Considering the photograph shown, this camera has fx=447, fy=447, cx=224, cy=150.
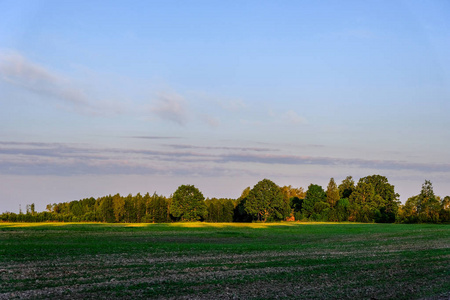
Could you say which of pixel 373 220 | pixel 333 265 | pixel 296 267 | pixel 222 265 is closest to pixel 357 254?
pixel 333 265

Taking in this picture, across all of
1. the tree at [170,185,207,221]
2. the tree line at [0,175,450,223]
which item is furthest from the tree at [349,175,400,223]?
the tree at [170,185,207,221]

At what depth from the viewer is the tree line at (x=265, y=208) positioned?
→ 12344cm

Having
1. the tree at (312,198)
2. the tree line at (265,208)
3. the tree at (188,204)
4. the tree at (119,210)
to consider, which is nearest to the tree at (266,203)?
the tree line at (265,208)

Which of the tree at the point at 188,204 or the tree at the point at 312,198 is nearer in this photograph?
the tree at the point at 188,204

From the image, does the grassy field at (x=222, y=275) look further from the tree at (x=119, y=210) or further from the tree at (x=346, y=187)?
the tree at (x=346, y=187)

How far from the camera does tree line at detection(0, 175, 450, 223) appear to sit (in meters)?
123

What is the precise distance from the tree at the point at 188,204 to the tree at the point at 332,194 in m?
54.6

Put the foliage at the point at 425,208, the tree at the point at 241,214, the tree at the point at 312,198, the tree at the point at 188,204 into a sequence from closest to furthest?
the foliage at the point at 425,208, the tree at the point at 188,204, the tree at the point at 241,214, the tree at the point at 312,198

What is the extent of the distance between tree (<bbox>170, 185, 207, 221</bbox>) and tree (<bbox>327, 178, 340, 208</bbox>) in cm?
5462

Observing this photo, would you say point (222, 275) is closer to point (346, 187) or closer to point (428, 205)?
point (428, 205)

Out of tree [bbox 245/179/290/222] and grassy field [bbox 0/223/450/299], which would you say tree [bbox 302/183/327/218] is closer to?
tree [bbox 245/179/290/222]

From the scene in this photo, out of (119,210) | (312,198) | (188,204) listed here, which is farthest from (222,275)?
(312,198)

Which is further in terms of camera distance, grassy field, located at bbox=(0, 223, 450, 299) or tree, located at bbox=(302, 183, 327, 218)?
tree, located at bbox=(302, 183, 327, 218)

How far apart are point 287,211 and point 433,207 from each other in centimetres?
3990
